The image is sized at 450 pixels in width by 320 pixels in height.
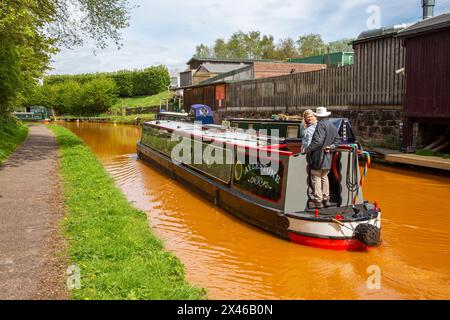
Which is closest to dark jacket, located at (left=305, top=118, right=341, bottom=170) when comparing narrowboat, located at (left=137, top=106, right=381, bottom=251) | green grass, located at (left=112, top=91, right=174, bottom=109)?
narrowboat, located at (left=137, top=106, right=381, bottom=251)

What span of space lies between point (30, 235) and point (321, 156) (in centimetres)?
422

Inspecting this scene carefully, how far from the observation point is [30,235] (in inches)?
239

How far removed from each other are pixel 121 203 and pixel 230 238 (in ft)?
7.74

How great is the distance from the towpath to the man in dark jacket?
12.0 feet

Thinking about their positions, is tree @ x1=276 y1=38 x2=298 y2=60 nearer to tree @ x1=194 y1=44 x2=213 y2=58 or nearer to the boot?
tree @ x1=194 y1=44 x2=213 y2=58

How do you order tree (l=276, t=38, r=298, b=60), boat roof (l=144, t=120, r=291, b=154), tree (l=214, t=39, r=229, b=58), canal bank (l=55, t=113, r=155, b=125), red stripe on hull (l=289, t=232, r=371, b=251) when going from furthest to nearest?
1. tree (l=214, t=39, r=229, b=58)
2. tree (l=276, t=38, r=298, b=60)
3. canal bank (l=55, t=113, r=155, b=125)
4. boat roof (l=144, t=120, r=291, b=154)
5. red stripe on hull (l=289, t=232, r=371, b=251)

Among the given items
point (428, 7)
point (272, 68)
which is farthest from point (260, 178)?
point (272, 68)

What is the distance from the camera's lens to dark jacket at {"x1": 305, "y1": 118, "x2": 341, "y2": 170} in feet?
20.9

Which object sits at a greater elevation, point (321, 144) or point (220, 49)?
point (220, 49)

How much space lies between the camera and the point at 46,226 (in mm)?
6551

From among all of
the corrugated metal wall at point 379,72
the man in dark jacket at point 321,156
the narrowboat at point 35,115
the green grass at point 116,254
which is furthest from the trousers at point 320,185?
the narrowboat at point 35,115

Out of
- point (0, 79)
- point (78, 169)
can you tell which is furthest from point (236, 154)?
point (0, 79)

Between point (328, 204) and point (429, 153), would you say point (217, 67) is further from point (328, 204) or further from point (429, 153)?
point (328, 204)
